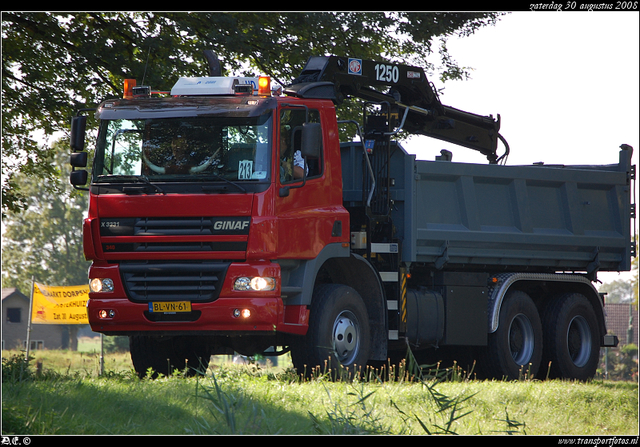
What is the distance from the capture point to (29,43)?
14898mm

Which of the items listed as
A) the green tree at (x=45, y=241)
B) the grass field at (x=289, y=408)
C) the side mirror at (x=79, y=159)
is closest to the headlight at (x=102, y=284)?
the grass field at (x=289, y=408)

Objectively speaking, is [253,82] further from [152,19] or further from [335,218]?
[152,19]

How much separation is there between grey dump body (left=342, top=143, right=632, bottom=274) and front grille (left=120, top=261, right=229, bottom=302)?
2731 millimetres

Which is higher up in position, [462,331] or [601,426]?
[462,331]

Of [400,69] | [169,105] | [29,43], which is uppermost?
[29,43]

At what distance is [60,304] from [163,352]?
533 inches

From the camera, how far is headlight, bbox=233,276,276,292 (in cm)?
821

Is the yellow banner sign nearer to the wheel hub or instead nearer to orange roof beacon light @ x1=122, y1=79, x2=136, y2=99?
orange roof beacon light @ x1=122, y1=79, x2=136, y2=99

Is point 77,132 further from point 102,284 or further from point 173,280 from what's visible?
point 173,280

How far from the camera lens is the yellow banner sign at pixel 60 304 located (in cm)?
2198

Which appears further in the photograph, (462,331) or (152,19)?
(152,19)

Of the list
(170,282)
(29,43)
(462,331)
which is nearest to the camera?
(170,282)
